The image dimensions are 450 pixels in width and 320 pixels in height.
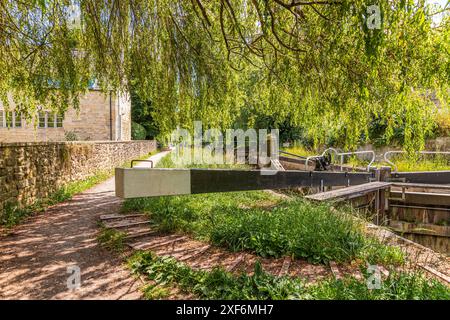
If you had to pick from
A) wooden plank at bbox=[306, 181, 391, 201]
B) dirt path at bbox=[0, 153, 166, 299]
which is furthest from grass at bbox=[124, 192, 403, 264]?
dirt path at bbox=[0, 153, 166, 299]

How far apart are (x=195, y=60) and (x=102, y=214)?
12.7 ft

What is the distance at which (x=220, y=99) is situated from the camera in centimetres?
639

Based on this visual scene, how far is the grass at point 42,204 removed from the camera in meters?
6.06

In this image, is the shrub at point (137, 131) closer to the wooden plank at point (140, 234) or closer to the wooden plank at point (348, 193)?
the wooden plank at point (348, 193)

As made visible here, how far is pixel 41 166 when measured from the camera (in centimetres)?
786

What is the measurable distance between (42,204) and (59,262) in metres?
3.87

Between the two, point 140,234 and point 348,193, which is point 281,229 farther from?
point 348,193

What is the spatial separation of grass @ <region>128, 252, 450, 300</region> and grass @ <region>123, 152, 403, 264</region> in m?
0.75

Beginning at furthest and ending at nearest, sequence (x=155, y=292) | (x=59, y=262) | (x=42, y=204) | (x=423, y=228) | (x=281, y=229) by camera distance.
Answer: (x=423, y=228), (x=42, y=204), (x=281, y=229), (x=59, y=262), (x=155, y=292)

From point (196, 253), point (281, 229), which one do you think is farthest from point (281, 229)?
point (196, 253)

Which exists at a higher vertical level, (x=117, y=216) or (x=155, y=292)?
(x=117, y=216)
